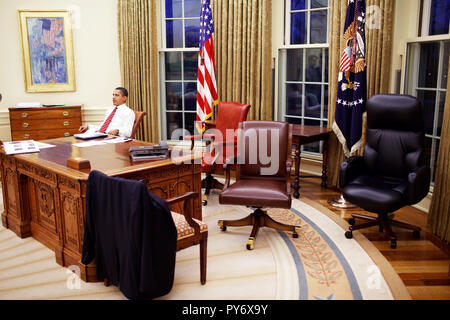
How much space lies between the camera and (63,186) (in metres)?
3.30

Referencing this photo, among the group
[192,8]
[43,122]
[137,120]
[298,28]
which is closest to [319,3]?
[298,28]

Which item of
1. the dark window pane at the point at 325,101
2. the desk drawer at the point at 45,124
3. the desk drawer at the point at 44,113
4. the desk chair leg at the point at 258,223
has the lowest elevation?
the desk chair leg at the point at 258,223

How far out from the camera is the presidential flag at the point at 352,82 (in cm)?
454

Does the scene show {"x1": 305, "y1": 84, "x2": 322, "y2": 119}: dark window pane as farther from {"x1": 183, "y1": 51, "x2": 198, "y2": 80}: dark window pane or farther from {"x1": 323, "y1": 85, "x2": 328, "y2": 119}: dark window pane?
{"x1": 183, "y1": 51, "x2": 198, "y2": 80}: dark window pane

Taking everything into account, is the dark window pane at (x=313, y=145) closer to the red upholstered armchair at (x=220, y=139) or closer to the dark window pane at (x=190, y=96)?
the red upholstered armchair at (x=220, y=139)

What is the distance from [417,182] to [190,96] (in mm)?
3926

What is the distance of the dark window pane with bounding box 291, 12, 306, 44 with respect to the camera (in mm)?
5742

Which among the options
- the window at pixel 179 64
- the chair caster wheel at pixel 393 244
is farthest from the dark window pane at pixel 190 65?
the chair caster wheel at pixel 393 244

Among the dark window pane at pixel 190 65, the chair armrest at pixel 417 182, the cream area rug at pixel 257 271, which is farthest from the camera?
the dark window pane at pixel 190 65

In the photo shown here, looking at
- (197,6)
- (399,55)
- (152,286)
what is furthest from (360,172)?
(197,6)

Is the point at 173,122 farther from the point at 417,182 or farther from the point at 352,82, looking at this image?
the point at 417,182

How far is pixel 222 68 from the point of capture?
6.10 m

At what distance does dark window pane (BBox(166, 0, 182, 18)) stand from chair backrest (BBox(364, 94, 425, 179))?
3.61 metres

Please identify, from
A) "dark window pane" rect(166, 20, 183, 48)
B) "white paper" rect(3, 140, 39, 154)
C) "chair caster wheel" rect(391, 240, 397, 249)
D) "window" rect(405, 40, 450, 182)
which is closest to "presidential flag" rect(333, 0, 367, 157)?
Answer: "window" rect(405, 40, 450, 182)
